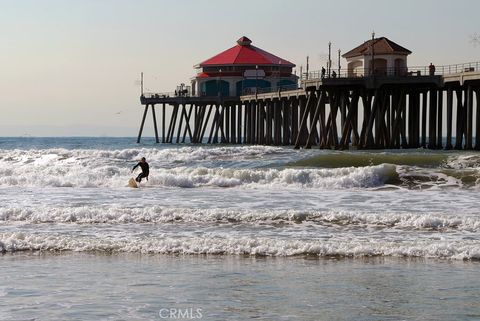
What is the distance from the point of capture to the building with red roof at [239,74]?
256 feet

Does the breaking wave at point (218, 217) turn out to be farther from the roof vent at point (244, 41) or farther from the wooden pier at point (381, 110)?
the roof vent at point (244, 41)

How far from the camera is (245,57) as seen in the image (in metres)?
80.6

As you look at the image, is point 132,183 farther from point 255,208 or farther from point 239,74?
point 239,74

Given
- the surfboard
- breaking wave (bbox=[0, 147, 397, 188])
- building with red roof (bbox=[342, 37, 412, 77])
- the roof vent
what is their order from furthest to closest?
the roof vent < building with red roof (bbox=[342, 37, 412, 77]) < breaking wave (bbox=[0, 147, 397, 188]) < the surfboard

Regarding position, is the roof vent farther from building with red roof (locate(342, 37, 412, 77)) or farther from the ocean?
the ocean

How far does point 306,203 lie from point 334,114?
2261 centimetres

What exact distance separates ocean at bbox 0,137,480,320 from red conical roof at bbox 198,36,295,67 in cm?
4816

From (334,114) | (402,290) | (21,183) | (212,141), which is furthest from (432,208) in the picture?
(212,141)

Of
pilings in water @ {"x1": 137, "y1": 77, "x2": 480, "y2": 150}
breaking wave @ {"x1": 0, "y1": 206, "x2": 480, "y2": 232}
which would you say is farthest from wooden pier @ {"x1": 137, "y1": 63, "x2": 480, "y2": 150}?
breaking wave @ {"x1": 0, "y1": 206, "x2": 480, "y2": 232}

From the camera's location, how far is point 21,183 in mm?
31516

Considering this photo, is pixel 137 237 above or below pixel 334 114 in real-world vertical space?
below

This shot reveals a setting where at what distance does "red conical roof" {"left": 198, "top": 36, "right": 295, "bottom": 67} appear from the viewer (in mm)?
79625

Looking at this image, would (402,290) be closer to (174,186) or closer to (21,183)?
(174,186)

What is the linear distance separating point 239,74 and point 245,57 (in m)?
2.65
